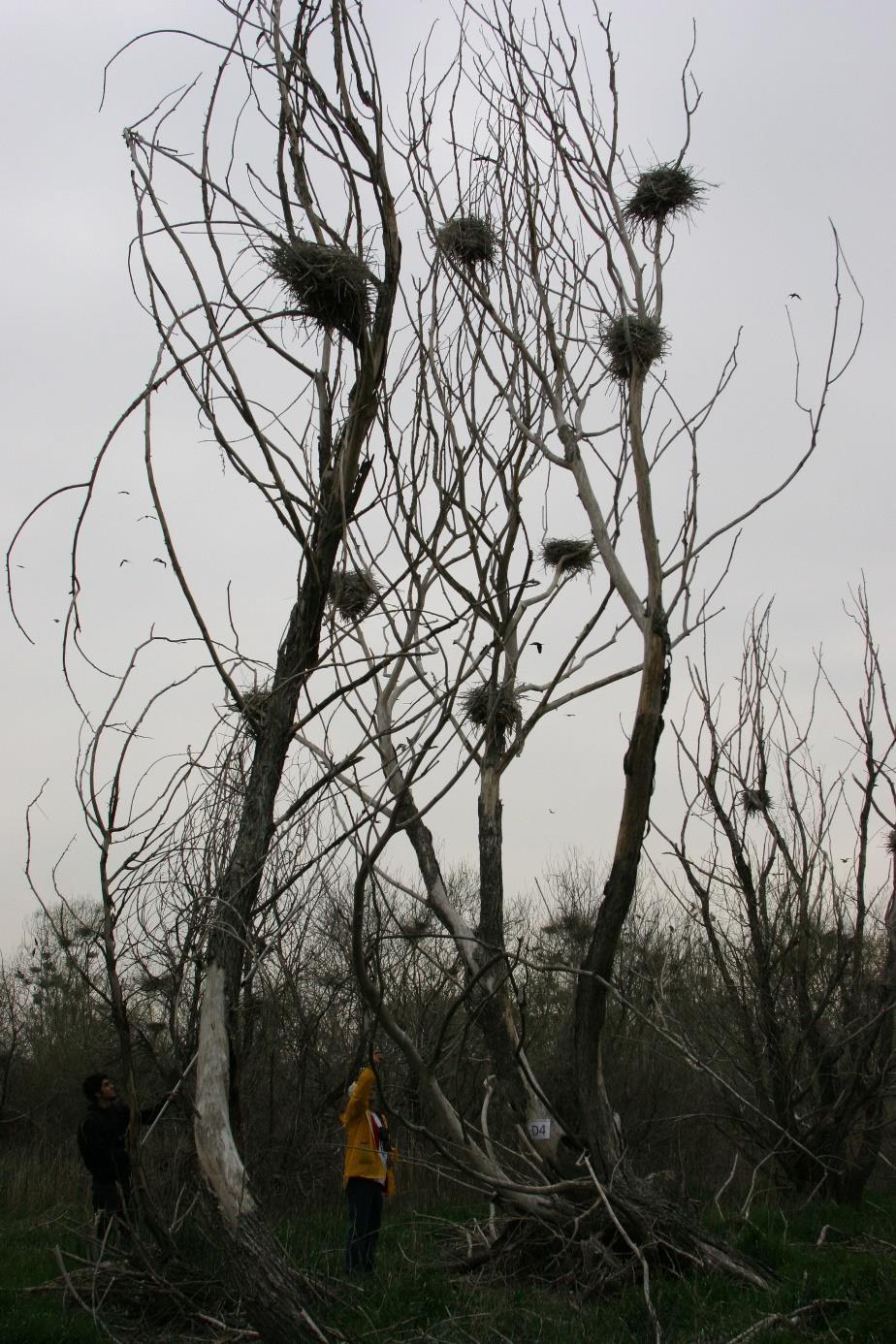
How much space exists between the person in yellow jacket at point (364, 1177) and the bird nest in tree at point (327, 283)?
4.15 metres

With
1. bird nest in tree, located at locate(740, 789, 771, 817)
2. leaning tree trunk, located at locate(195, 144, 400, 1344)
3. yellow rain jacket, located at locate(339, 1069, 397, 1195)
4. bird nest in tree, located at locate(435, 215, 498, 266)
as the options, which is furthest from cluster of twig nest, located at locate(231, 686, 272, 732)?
bird nest in tree, located at locate(740, 789, 771, 817)

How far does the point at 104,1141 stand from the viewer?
265 inches

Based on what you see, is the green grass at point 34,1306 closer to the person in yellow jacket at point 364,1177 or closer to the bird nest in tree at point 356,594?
the person in yellow jacket at point 364,1177

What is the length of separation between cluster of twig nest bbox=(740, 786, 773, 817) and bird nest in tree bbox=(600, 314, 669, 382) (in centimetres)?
438

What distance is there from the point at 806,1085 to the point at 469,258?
6.76 metres

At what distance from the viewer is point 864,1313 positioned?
4910 mm

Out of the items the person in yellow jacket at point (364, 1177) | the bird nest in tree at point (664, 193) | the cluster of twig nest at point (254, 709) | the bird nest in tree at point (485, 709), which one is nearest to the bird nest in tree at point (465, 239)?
the bird nest in tree at point (664, 193)

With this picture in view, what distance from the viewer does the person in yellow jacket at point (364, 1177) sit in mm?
6453

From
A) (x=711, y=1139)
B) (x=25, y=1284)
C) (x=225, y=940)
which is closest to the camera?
(x=225, y=940)

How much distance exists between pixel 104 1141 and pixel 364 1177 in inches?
64.4

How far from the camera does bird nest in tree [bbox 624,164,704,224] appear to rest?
6.38 metres

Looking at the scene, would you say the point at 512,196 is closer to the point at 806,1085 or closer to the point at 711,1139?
the point at 806,1085

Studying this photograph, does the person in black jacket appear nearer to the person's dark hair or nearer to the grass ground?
the person's dark hair

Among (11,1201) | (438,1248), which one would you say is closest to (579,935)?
(11,1201)
